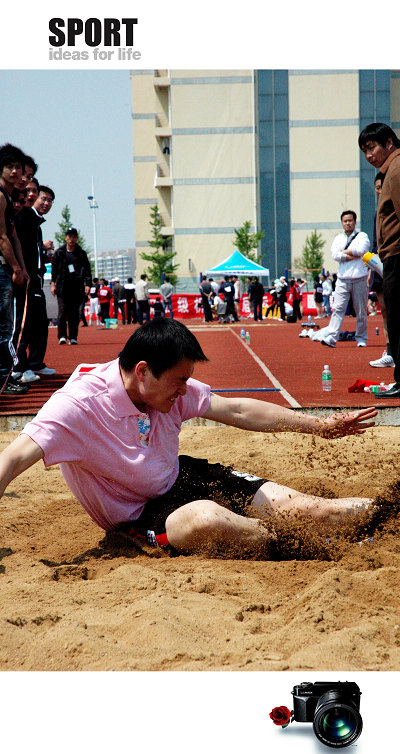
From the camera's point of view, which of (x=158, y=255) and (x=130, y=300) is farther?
(x=158, y=255)

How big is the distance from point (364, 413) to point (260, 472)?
1.55m

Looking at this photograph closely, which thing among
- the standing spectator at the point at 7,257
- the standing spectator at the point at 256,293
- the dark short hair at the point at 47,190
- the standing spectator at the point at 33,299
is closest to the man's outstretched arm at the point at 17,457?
the standing spectator at the point at 7,257

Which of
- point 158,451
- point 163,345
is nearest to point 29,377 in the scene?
point 158,451

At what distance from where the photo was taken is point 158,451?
3.54m

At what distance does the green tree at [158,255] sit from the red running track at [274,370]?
4184 cm

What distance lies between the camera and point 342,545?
362 centimetres

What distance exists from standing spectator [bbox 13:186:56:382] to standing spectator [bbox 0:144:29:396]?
128 cm

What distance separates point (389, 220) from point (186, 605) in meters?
4.99

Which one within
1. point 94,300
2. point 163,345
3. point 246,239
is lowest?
point 94,300

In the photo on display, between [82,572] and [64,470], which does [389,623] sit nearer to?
[82,572]

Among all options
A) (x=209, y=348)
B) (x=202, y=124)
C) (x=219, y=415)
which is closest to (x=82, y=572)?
(x=219, y=415)

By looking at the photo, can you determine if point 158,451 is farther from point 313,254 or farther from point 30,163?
point 313,254
